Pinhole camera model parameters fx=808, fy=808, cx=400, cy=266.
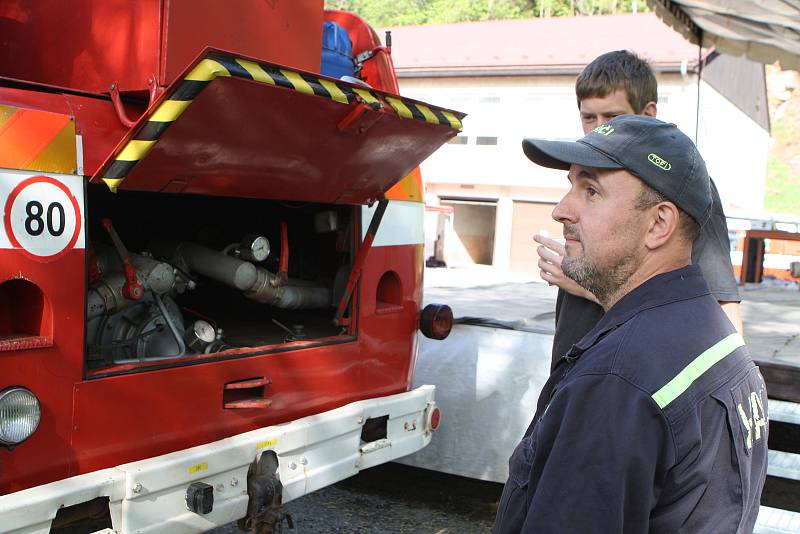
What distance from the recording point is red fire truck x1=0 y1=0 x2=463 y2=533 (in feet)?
8.21

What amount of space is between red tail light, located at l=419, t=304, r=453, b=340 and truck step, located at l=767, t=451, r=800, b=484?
1714 mm

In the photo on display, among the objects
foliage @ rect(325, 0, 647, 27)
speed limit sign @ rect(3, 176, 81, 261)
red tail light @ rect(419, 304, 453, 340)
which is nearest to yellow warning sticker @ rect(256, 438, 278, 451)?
speed limit sign @ rect(3, 176, 81, 261)

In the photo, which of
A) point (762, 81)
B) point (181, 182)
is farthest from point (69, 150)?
point (762, 81)

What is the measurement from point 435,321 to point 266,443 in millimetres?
1317

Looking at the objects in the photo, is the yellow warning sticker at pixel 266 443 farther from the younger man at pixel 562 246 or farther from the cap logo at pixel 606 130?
the cap logo at pixel 606 130

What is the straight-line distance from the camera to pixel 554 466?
1.33 m

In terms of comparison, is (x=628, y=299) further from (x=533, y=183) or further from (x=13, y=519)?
(x=533, y=183)

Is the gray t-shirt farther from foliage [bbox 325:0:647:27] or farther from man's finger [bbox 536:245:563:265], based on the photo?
foliage [bbox 325:0:647:27]

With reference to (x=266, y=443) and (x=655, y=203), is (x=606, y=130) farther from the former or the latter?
(x=266, y=443)

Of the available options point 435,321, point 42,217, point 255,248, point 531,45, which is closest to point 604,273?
point 42,217

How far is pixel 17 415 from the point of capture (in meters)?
2.44

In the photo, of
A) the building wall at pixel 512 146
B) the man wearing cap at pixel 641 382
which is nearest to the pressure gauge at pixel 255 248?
the man wearing cap at pixel 641 382

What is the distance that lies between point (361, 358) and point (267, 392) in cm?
62

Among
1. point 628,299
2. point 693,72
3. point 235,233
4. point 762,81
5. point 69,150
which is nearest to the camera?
point 628,299
